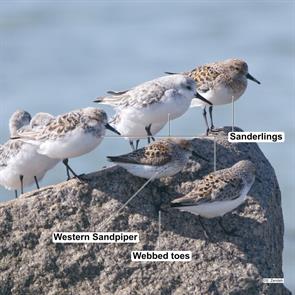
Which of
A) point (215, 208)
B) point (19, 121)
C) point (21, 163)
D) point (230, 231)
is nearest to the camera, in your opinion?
point (215, 208)

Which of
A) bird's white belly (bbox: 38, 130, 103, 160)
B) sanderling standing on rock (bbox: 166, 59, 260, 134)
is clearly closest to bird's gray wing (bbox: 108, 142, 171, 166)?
bird's white belly (bbox: 38, 130, 103, 160)

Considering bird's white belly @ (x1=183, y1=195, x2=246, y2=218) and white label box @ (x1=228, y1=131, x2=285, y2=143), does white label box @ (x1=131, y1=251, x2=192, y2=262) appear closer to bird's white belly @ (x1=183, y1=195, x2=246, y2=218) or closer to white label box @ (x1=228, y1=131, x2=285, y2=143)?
bird's white belly @ (x1=183, y1=195, x2=246, y2=218)

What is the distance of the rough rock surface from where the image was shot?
43.5 ft

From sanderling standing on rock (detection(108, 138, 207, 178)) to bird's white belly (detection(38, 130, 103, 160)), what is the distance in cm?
44

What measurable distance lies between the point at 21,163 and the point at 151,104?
6.00 ft

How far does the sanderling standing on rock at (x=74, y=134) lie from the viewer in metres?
13.9

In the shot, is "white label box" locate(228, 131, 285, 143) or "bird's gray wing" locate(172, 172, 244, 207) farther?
"white label box" locate(228, 131, 285, 143)

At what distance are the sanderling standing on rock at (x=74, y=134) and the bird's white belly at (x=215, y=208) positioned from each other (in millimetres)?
1386

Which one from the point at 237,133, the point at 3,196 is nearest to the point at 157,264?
the point at 237,133

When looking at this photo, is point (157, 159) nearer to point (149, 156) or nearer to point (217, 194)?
point (149, 156)

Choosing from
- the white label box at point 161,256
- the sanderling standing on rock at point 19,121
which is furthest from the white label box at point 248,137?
the sanderling standing on rock at point 19,121

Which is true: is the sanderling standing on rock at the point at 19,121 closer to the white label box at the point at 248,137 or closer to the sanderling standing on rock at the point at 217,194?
the white label box at the point at 248,137

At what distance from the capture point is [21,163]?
15211 mm

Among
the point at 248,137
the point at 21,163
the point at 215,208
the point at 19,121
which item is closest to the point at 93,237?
the point at 215,208
